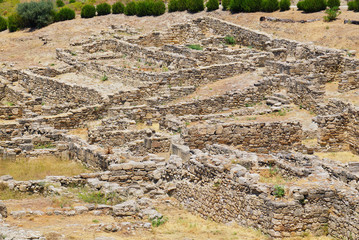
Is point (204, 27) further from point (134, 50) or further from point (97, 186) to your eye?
point (97, 186)

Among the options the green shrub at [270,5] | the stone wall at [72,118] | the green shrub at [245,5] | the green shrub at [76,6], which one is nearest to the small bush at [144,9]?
the green shrub at [245,5]

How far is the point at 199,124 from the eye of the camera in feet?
90.4

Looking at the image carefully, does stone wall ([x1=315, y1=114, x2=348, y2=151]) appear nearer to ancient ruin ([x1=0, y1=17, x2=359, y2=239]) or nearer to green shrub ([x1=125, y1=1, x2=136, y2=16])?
ancient ruin ([x1=0, y1=17, x2=359, y2=239])

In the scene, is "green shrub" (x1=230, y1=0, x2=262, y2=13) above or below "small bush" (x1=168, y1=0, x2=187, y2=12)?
above

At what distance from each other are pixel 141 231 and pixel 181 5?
35874 mm

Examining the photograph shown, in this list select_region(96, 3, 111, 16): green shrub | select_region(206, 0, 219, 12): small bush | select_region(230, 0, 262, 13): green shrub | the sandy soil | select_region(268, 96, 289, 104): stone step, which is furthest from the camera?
select_region(96, 3, 111, 16): green shrub

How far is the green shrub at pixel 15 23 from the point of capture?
57.2 meters

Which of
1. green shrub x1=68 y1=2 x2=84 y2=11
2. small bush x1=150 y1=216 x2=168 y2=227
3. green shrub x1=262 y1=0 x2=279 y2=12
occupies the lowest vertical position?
green shrub x1=68 y1=2 x2=84 y2=11

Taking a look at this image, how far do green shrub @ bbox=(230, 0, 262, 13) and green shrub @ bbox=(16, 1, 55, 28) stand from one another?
14045 mm

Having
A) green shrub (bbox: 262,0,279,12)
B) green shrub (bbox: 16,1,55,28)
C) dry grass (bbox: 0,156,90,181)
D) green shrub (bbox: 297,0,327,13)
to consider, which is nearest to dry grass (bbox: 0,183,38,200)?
dry grass (bbox: 0,156,90,181)

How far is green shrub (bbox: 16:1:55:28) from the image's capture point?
5656cm

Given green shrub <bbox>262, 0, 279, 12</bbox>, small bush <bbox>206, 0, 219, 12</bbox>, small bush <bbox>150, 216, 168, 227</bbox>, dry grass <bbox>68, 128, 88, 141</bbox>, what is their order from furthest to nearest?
1. small bush <bbox>206, 0, 219, 12</bbox>
2. green shrub <bbox>262, 0, 279, 12</bbox>
3. dry grass <bbox>68, 128, 88, 141</bbox>
4. small bush <bbox>150, 216, 168, 227</bbox>

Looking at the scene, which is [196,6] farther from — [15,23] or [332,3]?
[15,23]

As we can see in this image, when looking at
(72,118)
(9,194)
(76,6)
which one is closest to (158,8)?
(76,6)
